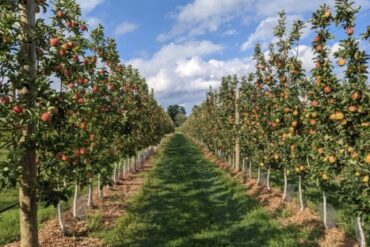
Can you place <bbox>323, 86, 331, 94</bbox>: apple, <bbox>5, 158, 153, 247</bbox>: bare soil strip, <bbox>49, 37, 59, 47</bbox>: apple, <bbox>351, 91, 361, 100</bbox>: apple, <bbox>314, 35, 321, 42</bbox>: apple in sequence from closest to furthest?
1. <bbox>49, 37, 59, 47</bbox>: apple
2. <bbox>351, 91, 361, 100</bbox>: apple
3. <bbox>323, 86, 331, 94</bbox>: apple
4. <bbox>314, 35, 321, 42</bbox>: apple
5. <bbox>5, 158, 153, 247</bbox>: bare soil strip

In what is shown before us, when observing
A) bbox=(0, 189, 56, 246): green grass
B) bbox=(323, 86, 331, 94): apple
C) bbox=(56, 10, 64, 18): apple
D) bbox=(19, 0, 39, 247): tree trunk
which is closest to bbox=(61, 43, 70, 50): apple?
bbox=(19, 0, 39, 247): tree trunk

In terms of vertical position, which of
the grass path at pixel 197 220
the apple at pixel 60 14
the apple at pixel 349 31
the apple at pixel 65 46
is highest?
the apple at pixel 60 14

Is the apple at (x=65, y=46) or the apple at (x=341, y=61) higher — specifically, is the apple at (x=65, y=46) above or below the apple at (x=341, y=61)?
above

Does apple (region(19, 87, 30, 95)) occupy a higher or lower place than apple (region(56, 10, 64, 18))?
lower

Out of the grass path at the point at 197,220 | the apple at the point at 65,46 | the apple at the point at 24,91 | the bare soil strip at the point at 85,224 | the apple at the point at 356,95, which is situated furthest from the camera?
the grass path at the point at 197,220

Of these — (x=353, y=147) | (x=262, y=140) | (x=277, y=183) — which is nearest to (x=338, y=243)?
(x=353, y=147)

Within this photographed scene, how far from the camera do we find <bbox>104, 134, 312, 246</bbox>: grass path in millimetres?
9719

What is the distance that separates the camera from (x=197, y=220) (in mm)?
11766

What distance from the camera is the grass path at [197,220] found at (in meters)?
9.72

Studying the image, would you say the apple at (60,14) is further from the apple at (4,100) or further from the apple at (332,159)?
the apple at (332,159)

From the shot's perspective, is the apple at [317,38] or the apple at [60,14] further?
the apple at [317,38]

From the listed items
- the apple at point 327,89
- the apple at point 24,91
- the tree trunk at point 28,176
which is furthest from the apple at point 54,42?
the apple at point 327,89

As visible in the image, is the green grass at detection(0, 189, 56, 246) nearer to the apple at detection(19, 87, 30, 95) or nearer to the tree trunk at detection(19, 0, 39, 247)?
the tree trunk at detection(19, 0, 39, 247)

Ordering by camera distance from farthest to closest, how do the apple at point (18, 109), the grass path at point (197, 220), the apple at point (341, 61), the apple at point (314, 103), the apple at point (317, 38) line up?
1. the grass path at point (197, 220)
2. the apple at point (317, 38)
3. the apple at point (314, 103)
4. the apple at point (341, 61)
5. the apple at point (18, 109)
